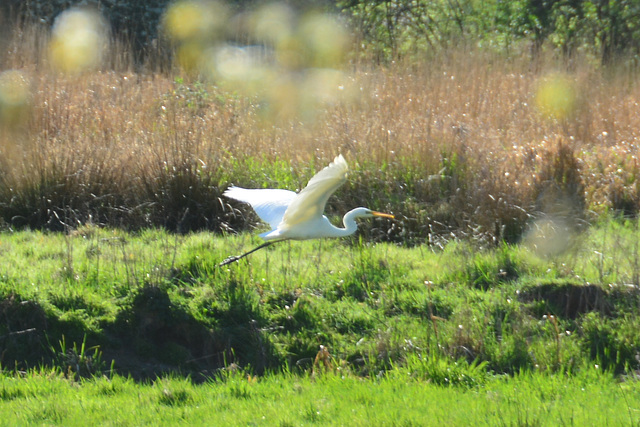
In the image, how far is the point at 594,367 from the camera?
5281 millimetres

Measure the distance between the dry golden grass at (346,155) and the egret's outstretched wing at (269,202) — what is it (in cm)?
146

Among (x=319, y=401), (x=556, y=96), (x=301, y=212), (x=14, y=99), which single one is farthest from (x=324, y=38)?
(x=319, y=401)

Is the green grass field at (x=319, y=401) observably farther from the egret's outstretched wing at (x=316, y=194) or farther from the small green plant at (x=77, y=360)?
the egret's outstretched wing at (x=316, y=194)

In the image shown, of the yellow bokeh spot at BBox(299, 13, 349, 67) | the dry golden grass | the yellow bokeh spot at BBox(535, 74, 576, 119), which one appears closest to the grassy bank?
the dry golden grass

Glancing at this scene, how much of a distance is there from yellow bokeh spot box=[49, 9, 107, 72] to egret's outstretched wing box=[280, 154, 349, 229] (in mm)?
8592

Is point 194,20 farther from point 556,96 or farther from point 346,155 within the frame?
point 346,155

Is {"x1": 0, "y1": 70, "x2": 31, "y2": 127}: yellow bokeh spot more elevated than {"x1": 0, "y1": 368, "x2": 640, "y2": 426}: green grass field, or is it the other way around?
{"x1": 0, "y1": 70, "x2": 31, "y2": 127}: yellow bokeh spot

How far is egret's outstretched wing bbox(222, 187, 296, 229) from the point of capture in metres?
6.54

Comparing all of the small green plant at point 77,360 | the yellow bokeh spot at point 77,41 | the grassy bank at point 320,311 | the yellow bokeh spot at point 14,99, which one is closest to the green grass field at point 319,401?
the small green plant at point 77,360

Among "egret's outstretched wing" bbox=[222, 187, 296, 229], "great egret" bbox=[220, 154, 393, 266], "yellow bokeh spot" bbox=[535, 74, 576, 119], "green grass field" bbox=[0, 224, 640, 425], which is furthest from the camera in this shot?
"yellow bokeh spot" bbox=[535, 74, 576, 119]

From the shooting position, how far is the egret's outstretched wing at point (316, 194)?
507cm

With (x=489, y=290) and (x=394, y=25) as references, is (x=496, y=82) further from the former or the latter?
(x=489, y=290)

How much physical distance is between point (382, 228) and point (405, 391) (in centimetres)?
355

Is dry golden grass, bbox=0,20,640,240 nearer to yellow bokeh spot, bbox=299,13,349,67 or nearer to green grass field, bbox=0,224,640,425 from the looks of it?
green grass field, bbox=0,224,640,425
